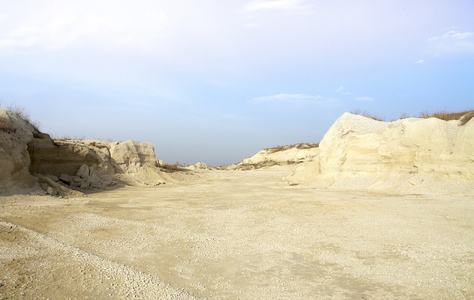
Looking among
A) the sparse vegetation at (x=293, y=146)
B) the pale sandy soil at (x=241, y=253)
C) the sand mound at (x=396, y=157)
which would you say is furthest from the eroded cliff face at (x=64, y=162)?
the sparse vegetation at (x=293, y=146)

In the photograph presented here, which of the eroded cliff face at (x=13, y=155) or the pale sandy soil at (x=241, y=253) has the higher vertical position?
the eroded cliff face at (x=13, y=155)

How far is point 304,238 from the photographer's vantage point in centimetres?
565

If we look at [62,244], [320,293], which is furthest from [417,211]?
[62,244]

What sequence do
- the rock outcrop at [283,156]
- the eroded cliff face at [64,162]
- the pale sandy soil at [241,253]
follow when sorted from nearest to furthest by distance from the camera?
the pale sandy soil at [241,253], the eroded cliff face at [64,162], the rock outcrop at [283,156]

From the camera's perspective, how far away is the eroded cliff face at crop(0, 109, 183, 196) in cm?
1057

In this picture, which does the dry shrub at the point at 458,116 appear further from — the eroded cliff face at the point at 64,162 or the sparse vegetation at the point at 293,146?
the sparse vegetation at the point at 293,146

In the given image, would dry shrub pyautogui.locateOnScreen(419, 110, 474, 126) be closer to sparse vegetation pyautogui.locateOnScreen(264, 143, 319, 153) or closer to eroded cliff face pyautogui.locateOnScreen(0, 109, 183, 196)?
eroded cliff face pyautogui.locateOnScreen(0, 109, 183, 196)

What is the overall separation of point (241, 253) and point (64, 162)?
1257 centimetres

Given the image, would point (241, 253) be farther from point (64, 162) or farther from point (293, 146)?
point (293, 146)

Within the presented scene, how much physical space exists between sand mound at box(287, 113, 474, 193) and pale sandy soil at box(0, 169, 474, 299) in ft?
9.73

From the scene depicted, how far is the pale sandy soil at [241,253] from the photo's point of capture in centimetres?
363

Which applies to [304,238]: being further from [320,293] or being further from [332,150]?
[332,150]

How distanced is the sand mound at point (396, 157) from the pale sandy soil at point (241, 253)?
2.97 m

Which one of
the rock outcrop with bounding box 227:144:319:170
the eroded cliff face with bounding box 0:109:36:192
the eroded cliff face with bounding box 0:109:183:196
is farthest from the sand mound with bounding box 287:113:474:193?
the rock outcrop with bounding box 227:144:319:170
